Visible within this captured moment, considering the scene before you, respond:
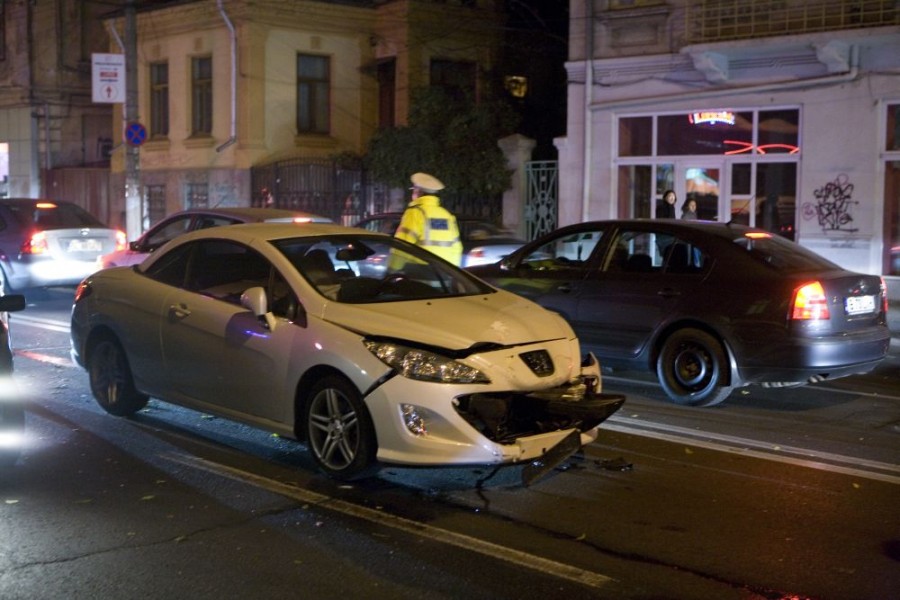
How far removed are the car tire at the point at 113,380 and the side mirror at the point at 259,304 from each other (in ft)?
5.79

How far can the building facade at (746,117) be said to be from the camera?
54.9ft

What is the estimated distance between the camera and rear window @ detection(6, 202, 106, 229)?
54.9 ft

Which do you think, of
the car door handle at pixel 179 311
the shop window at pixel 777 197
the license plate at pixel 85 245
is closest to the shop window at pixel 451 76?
the shop window at pixel 777 197

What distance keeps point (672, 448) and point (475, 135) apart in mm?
14937

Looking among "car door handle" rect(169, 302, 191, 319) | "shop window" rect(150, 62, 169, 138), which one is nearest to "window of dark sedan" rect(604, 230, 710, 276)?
"car door handle" rect(169, 302, 191, 319)

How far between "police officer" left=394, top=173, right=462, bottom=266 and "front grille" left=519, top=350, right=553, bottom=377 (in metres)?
4.37

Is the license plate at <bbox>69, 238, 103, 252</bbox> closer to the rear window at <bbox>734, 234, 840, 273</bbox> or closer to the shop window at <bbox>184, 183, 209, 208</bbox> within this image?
the shop window at <bbox>184, 183, 209, 208</bbox>

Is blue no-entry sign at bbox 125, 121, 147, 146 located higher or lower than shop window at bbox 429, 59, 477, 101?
lower

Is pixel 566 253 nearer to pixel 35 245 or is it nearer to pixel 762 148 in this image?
pixel 762 148

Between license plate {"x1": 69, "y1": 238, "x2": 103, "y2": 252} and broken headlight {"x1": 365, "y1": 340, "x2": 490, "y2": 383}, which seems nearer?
broken headlight {"x1": 365, "y1": 340, "x2": 490, "y2": 383}

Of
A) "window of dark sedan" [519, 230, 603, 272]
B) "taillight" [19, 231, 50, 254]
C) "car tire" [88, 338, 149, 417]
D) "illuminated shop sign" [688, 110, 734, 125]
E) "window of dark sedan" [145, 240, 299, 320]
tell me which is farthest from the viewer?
"illuminated shop sign" [688, 110, 734, 125]

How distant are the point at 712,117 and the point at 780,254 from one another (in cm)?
1000

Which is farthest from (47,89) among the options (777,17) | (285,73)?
(777,17)

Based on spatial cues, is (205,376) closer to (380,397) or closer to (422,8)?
(380,397)
